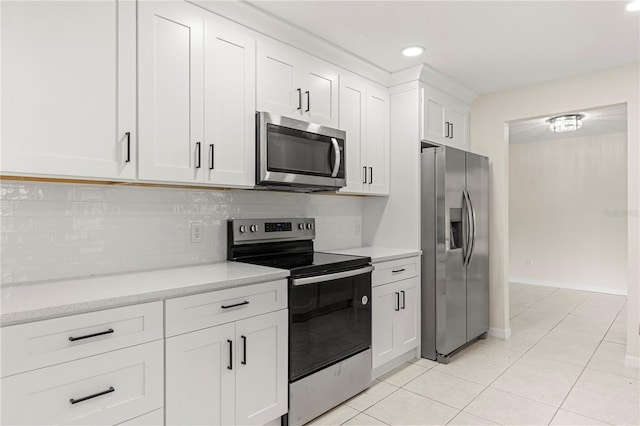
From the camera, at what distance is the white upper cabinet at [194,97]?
1875mm

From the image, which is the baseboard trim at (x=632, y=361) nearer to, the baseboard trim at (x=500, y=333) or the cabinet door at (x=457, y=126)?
the baseboard trim at (x=500, y=333)

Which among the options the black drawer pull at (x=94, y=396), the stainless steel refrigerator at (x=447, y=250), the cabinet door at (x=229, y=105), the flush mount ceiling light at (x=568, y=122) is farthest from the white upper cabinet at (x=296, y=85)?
the flush mount ceiling light at (x=568, y=122)

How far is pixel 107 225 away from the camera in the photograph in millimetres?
2004

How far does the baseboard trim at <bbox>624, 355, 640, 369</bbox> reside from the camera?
3072 mm

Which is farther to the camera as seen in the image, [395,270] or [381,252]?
[381,252]

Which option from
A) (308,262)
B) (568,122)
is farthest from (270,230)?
(568,122)

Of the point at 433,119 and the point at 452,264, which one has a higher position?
the point at 433,119

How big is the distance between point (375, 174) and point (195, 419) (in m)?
2.26

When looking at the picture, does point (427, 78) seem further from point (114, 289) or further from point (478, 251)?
point (114, 289)

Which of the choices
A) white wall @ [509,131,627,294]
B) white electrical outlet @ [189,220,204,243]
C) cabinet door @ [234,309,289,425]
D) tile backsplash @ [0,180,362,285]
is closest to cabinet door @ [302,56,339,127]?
tile backsplash @ [0,180,362,285]

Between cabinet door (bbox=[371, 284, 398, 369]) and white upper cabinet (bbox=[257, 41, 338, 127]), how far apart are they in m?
1.34

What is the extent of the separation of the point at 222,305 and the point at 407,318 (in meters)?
1.82

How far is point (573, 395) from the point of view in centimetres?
260

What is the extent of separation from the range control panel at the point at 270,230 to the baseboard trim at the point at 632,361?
109 inches
